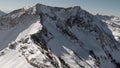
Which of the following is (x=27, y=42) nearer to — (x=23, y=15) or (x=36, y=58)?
(x=36, y=58)

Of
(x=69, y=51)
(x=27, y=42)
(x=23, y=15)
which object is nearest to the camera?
(x=27, y=42)

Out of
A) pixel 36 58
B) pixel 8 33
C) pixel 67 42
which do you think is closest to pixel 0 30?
pixel 8 33

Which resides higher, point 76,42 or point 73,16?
point 73,16

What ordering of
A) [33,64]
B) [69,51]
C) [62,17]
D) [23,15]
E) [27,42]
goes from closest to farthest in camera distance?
[33,64] → [27,42] → [69,51] → [23,15] → [62,17]

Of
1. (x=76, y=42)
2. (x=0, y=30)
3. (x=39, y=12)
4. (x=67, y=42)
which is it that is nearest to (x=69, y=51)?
(x=67, y=42)

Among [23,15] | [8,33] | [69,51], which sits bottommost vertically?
[69,51]

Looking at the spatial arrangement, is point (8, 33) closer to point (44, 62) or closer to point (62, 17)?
point (62, 17)

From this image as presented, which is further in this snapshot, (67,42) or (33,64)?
(67,42)
